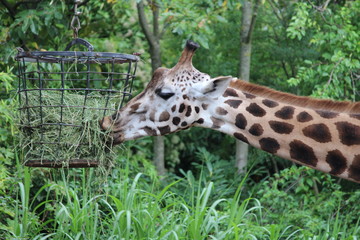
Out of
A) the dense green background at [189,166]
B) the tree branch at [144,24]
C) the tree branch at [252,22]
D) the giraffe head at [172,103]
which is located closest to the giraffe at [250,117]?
the giraffe head at [172,103]

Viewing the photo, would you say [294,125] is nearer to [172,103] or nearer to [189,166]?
[172,103]

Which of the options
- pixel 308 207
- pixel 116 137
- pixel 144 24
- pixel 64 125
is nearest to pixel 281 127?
pixel 116 137

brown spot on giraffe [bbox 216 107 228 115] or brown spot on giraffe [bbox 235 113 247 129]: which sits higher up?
brown spot on giraffe [bbox 216 107 228 115]

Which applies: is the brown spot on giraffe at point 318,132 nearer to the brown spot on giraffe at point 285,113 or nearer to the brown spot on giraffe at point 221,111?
the brown spot on giraffe at point 285,113

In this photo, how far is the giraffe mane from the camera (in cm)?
444

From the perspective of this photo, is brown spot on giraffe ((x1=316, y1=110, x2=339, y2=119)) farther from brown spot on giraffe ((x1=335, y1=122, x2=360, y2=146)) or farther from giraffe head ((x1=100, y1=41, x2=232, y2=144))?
giraffe head ((x1=100, y1=41, x2=232, y2=144))

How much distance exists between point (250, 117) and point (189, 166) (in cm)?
619

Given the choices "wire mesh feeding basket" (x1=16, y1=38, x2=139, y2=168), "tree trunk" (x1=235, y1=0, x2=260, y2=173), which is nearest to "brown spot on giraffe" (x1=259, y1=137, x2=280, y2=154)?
"wire mesh feeding basket" (x1=16, y1=38, x2=139, y2=168)

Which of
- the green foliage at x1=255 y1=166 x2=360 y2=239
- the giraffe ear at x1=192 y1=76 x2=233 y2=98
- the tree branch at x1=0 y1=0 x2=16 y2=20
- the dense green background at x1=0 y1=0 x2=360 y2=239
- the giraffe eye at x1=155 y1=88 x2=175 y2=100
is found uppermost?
the tree branch at x1=0 y1=0 x2=16 y2=20

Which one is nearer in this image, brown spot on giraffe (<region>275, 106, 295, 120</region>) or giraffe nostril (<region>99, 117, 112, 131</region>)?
giraffe nostril (<region>99, 117, 112, 131</region>)

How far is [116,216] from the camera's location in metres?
4.74

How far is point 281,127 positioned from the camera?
4453 millimetres

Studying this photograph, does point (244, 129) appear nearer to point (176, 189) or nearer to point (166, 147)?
point (176, 189)

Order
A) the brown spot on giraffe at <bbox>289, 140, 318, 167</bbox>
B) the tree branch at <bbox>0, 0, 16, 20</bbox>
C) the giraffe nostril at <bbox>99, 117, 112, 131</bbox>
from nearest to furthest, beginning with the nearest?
the giraffe nostril at <bbox>99, 117, 112, 131</bbox> < the brown spot on giraffe at <bbox>289, 140, 318, 167</bbox> < the tree branch at <bbox>0, 0, 16, 20</bbox>
